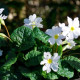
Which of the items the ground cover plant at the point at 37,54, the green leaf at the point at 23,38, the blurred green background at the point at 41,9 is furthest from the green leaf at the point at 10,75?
the blurred green background at the point at 41,9

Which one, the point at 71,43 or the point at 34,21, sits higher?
the point at 34,21

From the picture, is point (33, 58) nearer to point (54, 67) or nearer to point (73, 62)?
point (54, 67)

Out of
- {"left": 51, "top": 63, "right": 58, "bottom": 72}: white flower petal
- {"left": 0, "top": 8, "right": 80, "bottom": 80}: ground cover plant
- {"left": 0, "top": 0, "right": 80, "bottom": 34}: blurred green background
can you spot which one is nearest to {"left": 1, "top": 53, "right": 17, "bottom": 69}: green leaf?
{"left": 0, "top": 8, "right": 80, "bottom": 80}: ground cover plant

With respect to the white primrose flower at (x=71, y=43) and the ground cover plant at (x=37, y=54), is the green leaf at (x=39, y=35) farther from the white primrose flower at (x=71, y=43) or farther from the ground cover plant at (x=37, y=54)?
the white primrose flower at (x=71, y=43)

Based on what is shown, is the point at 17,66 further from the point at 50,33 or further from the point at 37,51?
the point at 50,33

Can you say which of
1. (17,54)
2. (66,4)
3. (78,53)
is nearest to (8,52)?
(17,54)

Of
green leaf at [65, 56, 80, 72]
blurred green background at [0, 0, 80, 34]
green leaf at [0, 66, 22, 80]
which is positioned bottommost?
green leaf at [0, 66, 22, 80]

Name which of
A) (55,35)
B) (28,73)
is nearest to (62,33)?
(55,35)

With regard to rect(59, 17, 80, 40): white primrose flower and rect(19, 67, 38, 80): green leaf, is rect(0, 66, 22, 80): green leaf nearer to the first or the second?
rect(19, 67, 38, 80): green leaf
